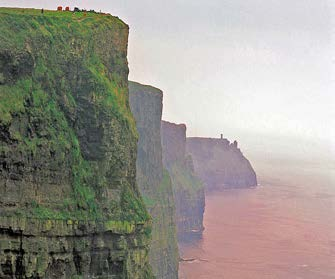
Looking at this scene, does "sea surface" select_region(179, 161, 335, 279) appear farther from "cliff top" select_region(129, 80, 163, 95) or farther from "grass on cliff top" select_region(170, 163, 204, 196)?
"cliff top" select_region(129, 80, 163, 95)

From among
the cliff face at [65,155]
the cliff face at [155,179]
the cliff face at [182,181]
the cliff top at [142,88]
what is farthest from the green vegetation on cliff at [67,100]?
the cliff face at [182,181]

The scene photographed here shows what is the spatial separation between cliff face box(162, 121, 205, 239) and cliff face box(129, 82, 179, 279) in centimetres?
4340

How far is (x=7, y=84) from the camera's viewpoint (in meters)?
39.1

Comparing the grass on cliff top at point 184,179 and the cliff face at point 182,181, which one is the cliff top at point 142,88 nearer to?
the cliff face at point 182,181

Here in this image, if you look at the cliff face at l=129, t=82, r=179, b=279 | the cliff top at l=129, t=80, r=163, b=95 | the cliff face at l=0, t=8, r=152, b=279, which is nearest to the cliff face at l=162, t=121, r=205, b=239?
the cliff top at l=129, t=80, r=163, b=95

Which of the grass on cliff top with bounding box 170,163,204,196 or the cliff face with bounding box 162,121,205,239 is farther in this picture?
the grass on cliff top with bounding box 170,163,204,196

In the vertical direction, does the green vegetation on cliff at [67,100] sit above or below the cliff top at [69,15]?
below

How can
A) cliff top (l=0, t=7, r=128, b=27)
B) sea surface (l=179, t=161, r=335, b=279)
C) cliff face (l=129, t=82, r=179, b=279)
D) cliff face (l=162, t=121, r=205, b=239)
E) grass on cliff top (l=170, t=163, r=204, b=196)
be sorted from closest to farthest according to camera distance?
cliff top (l=0, t=7, r=128, b=27) < cliff face (l=129, t=82, r=179, b=279) < sea surface (l=179, t=161, r=335, b=279) < cliff face (l=162, t=121, r=205, b=239) < grass on cliff top (l=170, t=163, r=204, b=196)

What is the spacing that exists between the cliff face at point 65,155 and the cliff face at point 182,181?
97.5 meters

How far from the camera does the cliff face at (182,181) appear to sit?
5723 inches

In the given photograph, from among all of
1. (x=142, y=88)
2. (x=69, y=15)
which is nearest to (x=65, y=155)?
(x=69, y=15)

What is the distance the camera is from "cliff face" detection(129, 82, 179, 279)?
9075 cm

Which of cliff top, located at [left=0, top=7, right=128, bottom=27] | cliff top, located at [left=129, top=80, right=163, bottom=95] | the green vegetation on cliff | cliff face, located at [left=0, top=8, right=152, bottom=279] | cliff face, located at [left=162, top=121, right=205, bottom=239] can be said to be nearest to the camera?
cliff face, located at [left=0, top=8, right=152, bottom=279]

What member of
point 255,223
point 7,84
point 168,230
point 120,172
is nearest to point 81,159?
point 120,172
